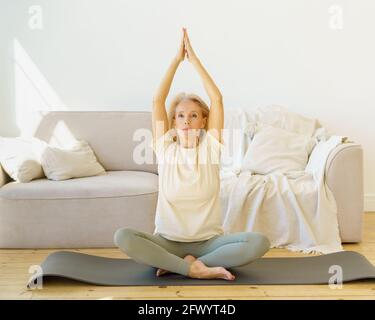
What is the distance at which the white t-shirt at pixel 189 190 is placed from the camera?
7.86ft

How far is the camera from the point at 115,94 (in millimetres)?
3939

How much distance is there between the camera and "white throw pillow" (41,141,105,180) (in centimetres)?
317

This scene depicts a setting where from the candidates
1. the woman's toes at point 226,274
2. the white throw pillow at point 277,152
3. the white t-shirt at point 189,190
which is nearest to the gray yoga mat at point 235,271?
the woman's toes at point 226,274

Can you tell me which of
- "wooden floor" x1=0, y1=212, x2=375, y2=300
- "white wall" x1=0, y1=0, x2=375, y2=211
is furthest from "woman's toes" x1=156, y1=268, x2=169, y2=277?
"white wall" x1=0, y1=0, x2=375, y2=211

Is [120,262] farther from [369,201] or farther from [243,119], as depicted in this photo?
[369,201]

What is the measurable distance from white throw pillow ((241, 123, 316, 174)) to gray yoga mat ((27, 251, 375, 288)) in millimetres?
780

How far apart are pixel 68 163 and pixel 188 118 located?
43.2 inches

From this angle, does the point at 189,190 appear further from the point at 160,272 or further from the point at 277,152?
the point at 277,152

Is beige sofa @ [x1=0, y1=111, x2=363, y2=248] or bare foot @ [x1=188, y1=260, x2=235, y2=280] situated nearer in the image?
bare foot @ [x1=188, y1=260, x2=235, y2=280]

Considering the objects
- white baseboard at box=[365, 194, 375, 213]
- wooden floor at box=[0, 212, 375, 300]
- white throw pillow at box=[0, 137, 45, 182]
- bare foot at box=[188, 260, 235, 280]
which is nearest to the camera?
wooden floor at box=[0, 212, 375, 300]

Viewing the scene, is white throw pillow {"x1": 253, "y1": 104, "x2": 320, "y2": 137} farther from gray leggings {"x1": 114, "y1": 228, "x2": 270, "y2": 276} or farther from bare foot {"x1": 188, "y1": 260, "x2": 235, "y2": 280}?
bare foot {"x1": 188, "y1": 260, "x2": 235, "y2": 280}

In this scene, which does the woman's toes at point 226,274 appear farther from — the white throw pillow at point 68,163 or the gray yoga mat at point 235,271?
the white throw pillow at point 68,163
